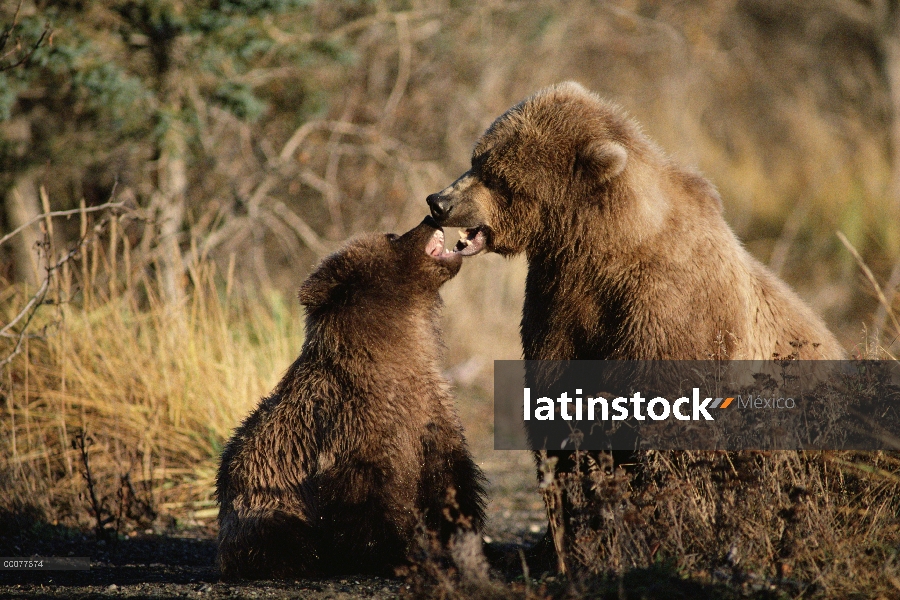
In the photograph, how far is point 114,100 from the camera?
8.30 metres

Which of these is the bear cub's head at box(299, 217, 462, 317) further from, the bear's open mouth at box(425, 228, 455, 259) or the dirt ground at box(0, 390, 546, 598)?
the dirt ground at box(0, 390, 546, 598)

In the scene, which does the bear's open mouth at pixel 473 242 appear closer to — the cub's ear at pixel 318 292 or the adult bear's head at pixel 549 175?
the adult bear's head at pixel 549 175

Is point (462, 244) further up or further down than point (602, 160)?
further down

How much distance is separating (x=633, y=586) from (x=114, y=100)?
6.70 metres

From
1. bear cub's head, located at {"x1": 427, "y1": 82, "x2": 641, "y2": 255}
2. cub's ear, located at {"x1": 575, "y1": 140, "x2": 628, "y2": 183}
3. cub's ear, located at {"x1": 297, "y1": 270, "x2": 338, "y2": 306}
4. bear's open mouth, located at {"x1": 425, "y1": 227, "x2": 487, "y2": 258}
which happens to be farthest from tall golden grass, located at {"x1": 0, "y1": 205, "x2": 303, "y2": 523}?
cub's ear, located at {"x1": 575, "y1": 140, "x2": 628, "y2": 183}

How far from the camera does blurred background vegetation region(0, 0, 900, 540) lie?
6844 mm

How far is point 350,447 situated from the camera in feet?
14.6

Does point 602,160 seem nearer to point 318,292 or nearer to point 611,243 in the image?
point 611,243

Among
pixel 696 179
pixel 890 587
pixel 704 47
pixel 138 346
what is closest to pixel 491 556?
pixel 890 587

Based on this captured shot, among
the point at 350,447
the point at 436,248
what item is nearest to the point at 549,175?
the point at 436,248

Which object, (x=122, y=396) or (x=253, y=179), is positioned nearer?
(x=122, y=396)

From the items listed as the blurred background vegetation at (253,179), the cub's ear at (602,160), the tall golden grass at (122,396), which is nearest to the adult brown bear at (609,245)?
the cub's ear at (602,160)

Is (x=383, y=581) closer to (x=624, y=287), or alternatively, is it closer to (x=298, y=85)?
(x=624, y=287)

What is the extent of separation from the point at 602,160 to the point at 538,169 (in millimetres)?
396
